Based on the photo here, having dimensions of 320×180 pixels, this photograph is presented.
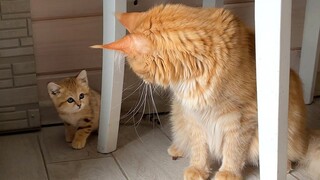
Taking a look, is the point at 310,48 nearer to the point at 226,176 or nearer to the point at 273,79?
the point at 226,176

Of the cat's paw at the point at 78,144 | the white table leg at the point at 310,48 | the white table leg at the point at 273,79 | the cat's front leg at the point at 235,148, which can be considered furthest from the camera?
the white table leg at the point at 310,48

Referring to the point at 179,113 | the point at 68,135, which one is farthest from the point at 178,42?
the point at 68,135

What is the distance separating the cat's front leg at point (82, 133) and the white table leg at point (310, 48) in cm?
81

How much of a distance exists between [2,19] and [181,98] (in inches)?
27.0

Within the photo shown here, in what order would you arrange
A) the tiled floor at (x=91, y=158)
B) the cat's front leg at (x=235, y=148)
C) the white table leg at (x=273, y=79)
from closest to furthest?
1. the white table leg at (x=273, y=79)
2. the cat's front leg at (x=235, y=148)
3. the tiled floor at (x=91, y=158)

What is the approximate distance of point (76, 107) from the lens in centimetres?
159

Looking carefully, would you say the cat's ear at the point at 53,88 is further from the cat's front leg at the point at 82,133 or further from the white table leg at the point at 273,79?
the white table leg at the point at 273,79

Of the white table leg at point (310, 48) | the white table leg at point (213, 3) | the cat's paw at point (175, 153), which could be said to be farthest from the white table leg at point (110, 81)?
the white table leg at point (310, 48)

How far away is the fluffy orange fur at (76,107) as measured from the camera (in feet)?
5.23

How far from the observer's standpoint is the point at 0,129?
1.66 metres

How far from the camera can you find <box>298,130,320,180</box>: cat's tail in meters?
1.33

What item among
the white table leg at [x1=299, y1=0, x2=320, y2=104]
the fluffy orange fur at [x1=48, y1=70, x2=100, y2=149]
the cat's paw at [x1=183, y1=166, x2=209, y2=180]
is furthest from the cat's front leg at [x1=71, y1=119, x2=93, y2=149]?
the white table leg at [x1=299, y1=0, x2=320, y2=104]

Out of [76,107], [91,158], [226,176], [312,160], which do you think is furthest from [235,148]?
[76,107]

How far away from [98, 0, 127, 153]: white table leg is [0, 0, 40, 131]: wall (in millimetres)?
311
